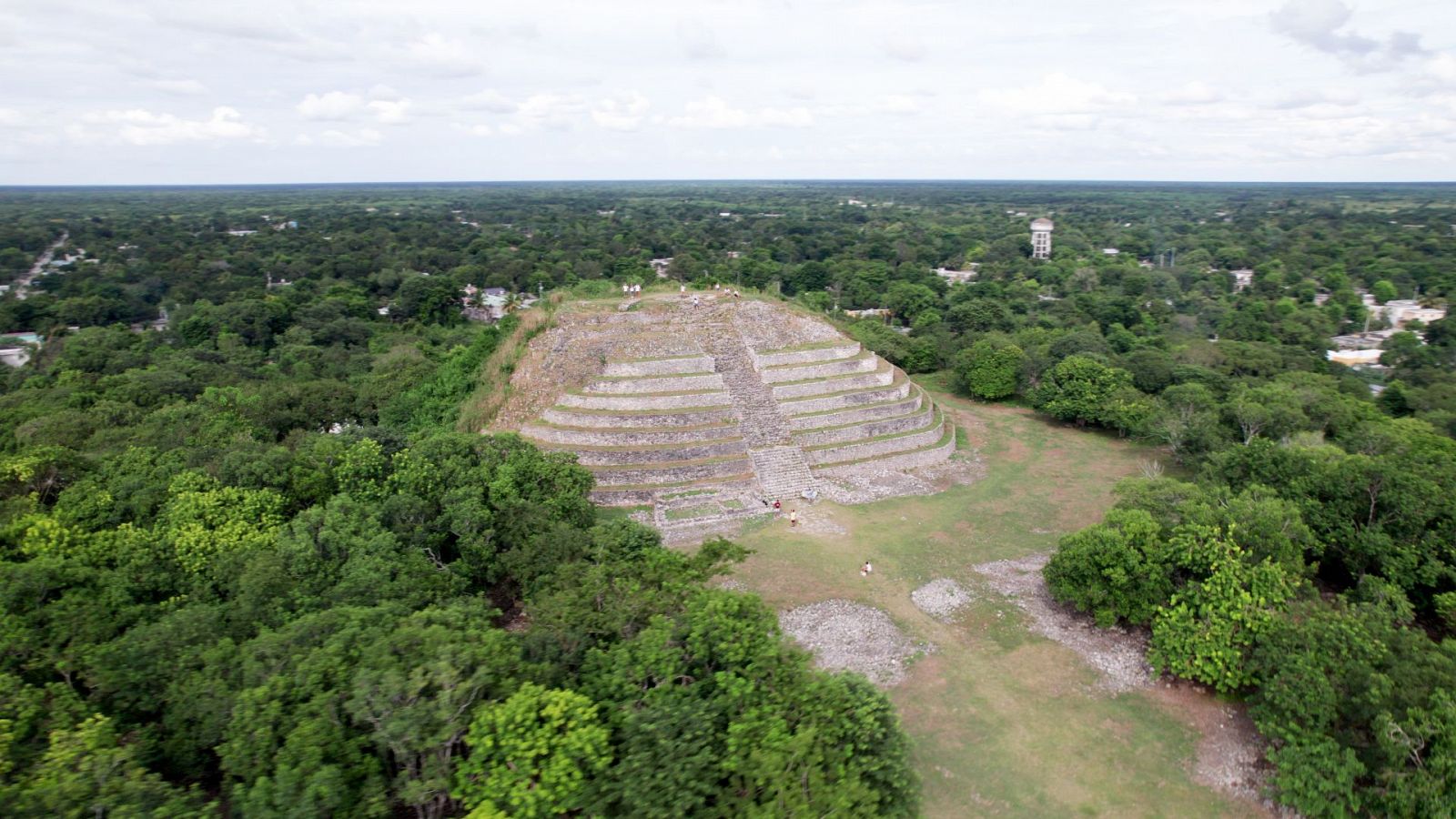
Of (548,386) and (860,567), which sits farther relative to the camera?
(548,386)

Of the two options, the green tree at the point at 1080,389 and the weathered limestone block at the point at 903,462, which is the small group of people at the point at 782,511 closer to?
the weathered limestone block at the point at 903,462

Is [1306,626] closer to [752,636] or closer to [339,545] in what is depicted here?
[752,636]

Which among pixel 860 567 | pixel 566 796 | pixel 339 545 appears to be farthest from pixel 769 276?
pixel 566 796

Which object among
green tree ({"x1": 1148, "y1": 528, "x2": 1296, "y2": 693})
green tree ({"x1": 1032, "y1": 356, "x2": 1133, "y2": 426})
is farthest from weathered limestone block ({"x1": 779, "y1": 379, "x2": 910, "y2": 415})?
green tree ({"x1": 1148, "y1": 528, "x2": 1296, "y2": 693})

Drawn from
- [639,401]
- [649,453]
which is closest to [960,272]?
[639,401]

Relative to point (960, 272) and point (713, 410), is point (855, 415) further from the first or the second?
point (960, 272)

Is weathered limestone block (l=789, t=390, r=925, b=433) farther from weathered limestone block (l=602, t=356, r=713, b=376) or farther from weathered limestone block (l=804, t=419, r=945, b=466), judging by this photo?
weathered limestone block (l=602, t=356, r=713, b=376)

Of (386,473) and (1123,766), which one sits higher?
(386,473)
